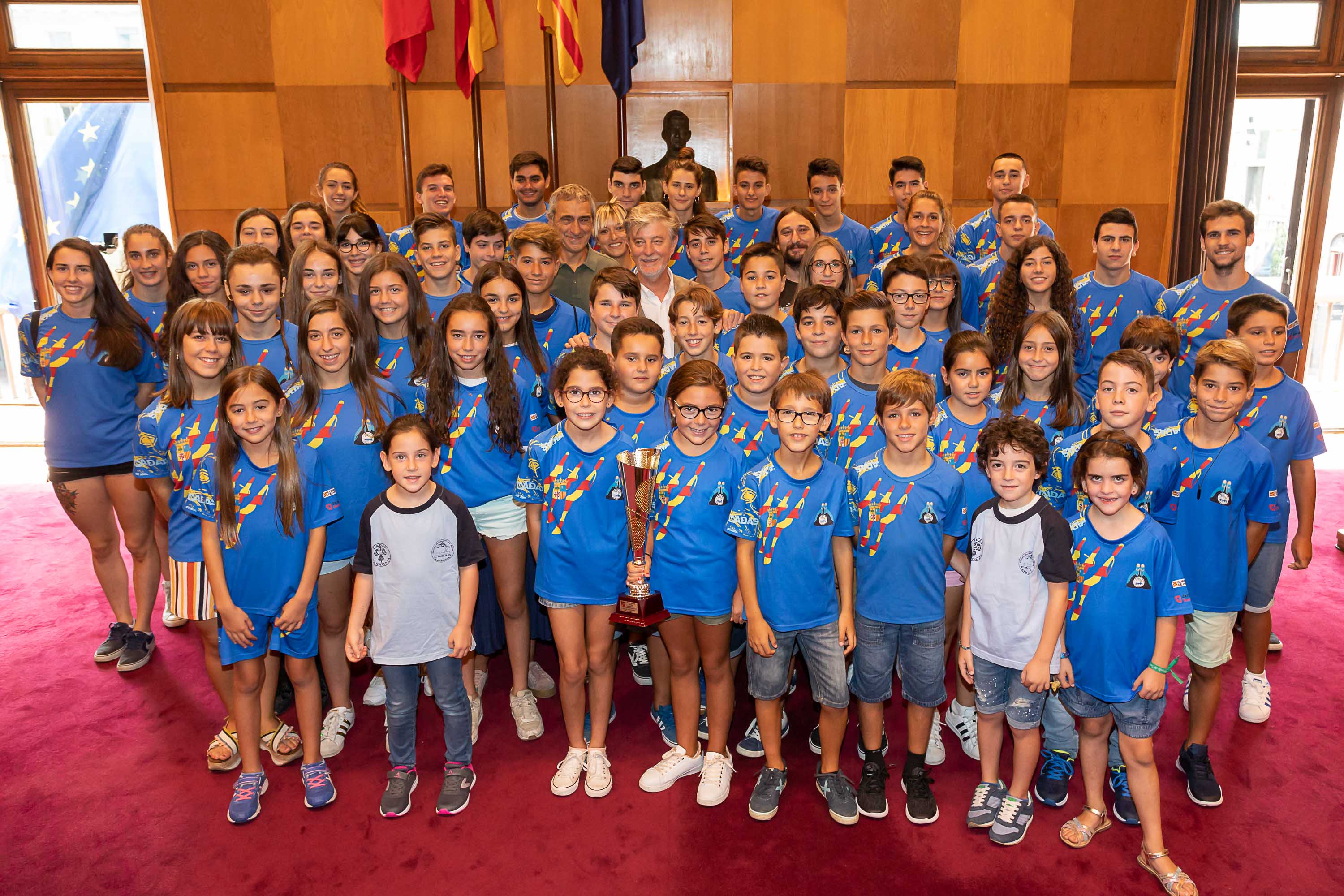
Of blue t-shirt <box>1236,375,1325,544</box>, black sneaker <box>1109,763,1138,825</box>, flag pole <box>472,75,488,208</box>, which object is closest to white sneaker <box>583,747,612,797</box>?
black sneaker <box>1109,763,1138,825</box>

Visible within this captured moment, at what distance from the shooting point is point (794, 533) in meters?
2.51

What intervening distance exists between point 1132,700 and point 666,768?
134 cm

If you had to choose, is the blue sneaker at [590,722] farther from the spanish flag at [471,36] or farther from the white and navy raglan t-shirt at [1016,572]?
the spanish flag at [471,36]

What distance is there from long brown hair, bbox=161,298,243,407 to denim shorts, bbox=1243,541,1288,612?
3.35m

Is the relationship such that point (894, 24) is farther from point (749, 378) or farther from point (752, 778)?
point (752, 778)

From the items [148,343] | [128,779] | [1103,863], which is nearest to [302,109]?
[148,343]

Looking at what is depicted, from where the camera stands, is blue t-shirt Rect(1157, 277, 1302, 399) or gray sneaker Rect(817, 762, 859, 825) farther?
blue t-shirt Rect(1157, 277, 1302, 399)

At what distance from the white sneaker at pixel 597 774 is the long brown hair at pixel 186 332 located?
1627mm

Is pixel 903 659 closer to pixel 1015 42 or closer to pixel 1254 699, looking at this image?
pixel 1254 699

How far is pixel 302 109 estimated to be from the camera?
616 centimetres

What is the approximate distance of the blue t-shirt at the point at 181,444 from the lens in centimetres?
265

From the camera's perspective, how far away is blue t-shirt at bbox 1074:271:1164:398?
11.7ft

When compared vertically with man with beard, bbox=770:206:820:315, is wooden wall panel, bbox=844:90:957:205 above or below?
above

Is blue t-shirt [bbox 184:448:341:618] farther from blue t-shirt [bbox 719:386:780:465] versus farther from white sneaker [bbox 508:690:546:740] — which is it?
blue t-shirt [bbox 719:386:780:465]
